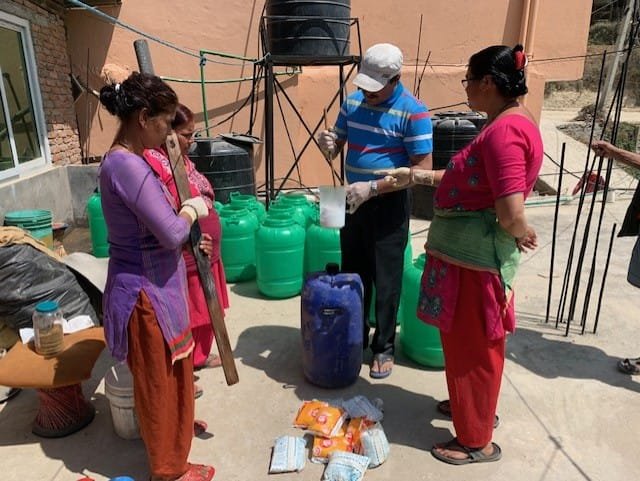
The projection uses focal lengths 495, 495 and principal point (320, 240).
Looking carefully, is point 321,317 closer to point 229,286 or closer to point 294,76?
point 229,286

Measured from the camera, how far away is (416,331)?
3098mm

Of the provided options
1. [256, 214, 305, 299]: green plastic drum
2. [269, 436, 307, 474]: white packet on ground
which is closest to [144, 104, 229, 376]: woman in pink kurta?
[269, 436, 307, 474]: white packet on ground

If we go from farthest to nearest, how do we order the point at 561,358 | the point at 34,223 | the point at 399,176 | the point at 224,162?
the point at 224,162 → the point at 34,223 → the point at 561,358 → the point at 399,176

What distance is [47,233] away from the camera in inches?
199

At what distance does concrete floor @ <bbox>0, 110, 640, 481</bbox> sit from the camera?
7.46 ft

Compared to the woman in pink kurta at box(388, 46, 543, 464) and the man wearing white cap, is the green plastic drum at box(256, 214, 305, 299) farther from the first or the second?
the woman in pink kurta at box(388, 46, 543, 464)

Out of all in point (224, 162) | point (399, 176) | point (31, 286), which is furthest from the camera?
point (224, 162)

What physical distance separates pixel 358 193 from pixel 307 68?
600 centimetres

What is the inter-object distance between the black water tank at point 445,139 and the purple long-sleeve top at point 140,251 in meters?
5.25

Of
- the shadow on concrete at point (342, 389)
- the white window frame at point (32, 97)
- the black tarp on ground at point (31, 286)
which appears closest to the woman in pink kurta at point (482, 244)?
the shadow on concrete at point (342, 389)

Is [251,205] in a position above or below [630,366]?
above

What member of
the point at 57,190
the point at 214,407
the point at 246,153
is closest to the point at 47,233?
the point at 57,190

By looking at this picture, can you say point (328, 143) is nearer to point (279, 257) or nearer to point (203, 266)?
point (203, 266)

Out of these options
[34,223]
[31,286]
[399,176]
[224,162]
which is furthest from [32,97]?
[399,176]
